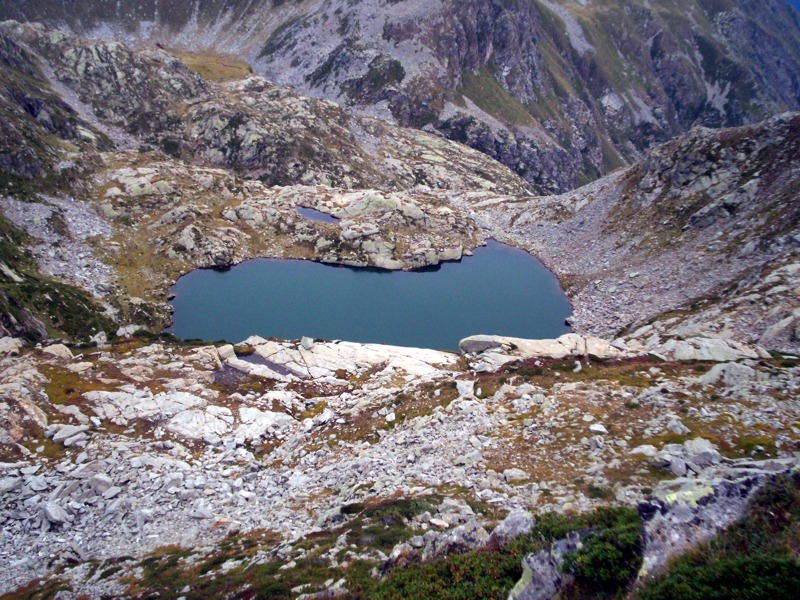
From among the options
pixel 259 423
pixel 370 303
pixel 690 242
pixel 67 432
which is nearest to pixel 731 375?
pixel 259 423

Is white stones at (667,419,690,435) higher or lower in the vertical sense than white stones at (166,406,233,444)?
higher

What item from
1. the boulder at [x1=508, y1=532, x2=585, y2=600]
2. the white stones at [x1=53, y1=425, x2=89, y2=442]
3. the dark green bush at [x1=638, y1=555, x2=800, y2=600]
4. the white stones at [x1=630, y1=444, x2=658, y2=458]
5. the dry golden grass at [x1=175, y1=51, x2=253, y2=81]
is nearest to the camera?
the dark green bush at [x1=638, y1=555, x2=800, y2=600]

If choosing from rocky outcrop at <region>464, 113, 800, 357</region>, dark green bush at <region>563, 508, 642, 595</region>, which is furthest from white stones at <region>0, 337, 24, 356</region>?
rocky outcrop at <region>464, 113, 800, 357</region>

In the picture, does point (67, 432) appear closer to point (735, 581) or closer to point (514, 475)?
point (514, 475)

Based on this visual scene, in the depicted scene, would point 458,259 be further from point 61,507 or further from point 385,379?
point 61,507

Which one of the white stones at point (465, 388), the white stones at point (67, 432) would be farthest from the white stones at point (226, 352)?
the white stones at point (465, 388)

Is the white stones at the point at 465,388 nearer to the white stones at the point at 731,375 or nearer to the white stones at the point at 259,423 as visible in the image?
the white stones at the point at 259,423

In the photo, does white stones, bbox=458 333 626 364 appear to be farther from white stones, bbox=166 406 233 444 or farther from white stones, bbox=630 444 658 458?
white stones, bbox=166 406 233 444
